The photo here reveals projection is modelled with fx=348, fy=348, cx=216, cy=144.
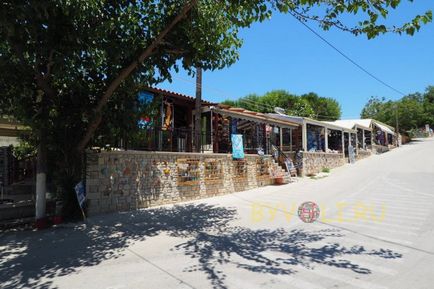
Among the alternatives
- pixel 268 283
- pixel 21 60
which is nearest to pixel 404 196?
pixel 268 283

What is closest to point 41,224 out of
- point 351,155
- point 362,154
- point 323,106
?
point 351,155

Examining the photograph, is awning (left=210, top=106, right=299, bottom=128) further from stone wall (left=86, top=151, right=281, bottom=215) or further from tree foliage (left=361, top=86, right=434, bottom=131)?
tree foliage (left=361, top=86, right=434, bottom=131)

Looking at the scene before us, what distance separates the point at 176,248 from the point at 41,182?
15.3 feet

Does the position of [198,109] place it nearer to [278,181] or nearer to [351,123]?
[278,181]

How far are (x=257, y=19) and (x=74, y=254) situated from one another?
603 centimetres

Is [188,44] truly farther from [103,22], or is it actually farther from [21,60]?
[21,60]

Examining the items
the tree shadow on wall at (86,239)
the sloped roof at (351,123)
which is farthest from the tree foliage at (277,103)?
the tree shadow on wall at (86,239)

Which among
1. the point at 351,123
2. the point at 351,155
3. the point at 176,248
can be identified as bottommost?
the point at 176,248

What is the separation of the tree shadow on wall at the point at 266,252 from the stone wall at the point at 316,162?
14276 mm

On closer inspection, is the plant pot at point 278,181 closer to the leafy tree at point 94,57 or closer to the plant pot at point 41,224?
the leafy tree at point 94,57

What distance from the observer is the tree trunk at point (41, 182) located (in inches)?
363

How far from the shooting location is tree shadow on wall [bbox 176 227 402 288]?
5.65 metres

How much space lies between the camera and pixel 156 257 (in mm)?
6469

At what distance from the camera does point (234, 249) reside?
6.87 meters
